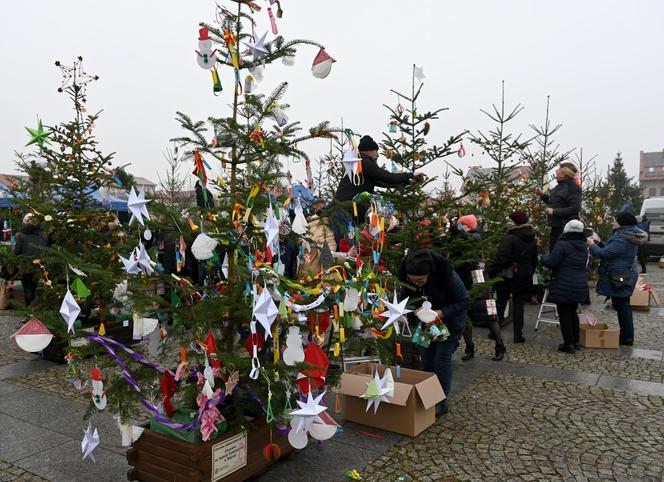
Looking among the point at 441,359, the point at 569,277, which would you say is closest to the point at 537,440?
the point at 441,359

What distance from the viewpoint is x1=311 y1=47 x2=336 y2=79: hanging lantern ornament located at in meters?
3.50

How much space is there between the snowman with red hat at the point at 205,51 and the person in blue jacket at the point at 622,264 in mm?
6145

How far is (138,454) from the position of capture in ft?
11.2

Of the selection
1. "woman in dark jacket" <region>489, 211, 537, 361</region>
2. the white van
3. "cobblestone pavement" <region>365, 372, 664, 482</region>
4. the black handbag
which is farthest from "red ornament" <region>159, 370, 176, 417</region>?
the white van

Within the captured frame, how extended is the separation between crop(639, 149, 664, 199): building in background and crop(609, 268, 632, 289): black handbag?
83.9 m

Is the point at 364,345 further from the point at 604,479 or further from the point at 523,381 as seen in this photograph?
the point at 523,381

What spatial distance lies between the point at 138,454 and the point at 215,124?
2.21 metres

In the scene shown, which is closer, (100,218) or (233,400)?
(233,400)

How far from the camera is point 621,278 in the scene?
7328 mm

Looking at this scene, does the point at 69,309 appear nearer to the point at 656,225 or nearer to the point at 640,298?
the point at 640,298

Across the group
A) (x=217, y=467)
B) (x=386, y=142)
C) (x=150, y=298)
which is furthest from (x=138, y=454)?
(x=386, y=142)

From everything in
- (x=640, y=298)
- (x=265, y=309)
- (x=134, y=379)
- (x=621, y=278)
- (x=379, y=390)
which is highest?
(x=265, y=309)

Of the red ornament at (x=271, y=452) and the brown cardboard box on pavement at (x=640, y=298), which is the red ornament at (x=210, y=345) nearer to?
the red ornament at (x=271, y=452)

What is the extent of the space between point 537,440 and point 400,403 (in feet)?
3.78
